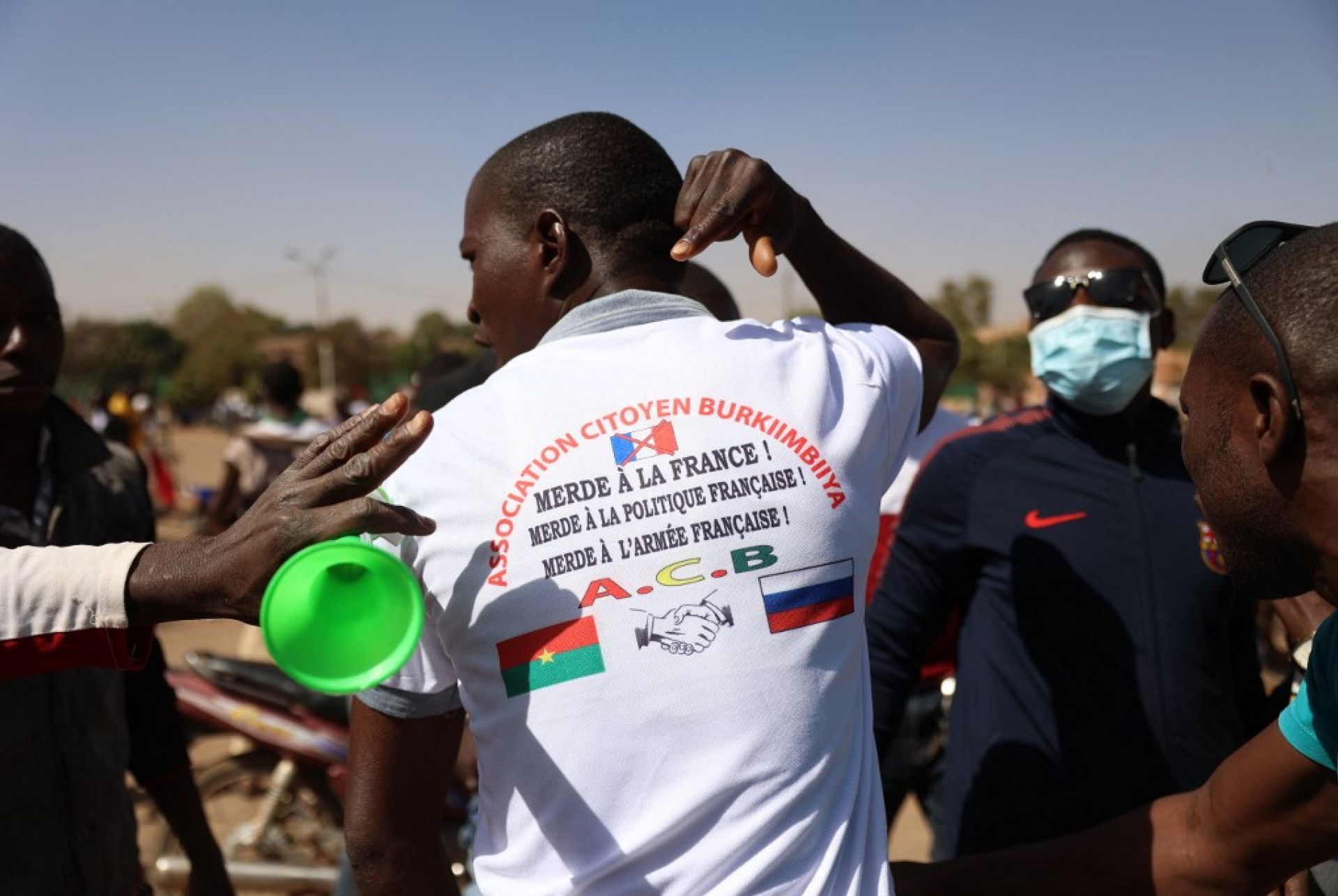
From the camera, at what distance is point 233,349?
5797 cm

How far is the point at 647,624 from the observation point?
146 cm

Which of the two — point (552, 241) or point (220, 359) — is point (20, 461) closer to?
point (552, 241)

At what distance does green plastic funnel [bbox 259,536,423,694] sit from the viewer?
1.27 m

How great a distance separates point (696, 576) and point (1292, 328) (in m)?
0.82

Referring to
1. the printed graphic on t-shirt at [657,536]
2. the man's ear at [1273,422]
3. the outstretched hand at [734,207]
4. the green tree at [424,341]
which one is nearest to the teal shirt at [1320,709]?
the man's ear at [1273,422]

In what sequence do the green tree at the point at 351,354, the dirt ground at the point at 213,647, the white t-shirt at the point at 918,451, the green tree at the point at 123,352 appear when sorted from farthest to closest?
the green tree at the point at 123,352 < the green tree at the point at 351,354 < the dirt ground at the point at 213,647 < the white t-shirt at the point at 918,451

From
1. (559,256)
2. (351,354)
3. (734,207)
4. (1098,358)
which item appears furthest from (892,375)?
(351,354)

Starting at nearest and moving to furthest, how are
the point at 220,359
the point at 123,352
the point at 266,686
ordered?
1. the point at 266,686
2. the point at 220,359
3. the point at 123,352

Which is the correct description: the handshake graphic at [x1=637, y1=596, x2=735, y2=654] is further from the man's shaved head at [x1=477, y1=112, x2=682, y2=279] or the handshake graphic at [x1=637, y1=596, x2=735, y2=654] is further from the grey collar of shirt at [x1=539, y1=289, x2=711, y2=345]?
the man's shaved head at [x1=477, y1=112, x2=682, y2=279]

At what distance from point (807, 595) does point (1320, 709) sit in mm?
855

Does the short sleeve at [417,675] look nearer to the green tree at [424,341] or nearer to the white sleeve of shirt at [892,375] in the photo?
the white sleeve of shirt at [892,375]

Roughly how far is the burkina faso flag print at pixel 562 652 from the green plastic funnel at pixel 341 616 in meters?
0.20

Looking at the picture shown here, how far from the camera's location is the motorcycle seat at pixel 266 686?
4.21 meters

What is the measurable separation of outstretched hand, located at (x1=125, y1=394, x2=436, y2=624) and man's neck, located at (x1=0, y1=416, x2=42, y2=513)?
3.85 ft
